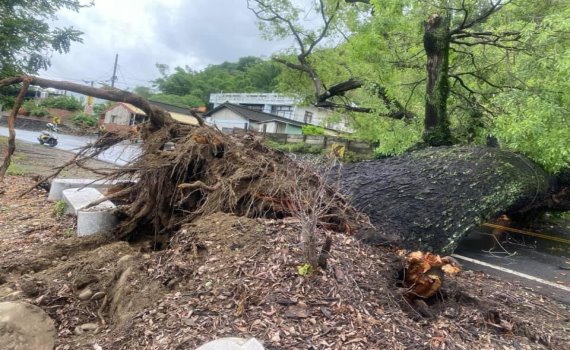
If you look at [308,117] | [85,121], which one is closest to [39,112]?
[308,117]

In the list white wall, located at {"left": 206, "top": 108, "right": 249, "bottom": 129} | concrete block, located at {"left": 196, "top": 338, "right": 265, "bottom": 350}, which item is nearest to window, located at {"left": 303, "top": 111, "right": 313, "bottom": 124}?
white wall, located at {"left": 206, "top": 108, "right": 249, "bottom": 129}

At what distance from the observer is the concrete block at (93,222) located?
506 cm

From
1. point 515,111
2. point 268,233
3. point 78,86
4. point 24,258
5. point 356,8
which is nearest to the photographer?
point 268,233

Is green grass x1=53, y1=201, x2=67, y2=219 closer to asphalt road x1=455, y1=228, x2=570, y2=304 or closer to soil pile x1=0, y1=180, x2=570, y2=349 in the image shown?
soil pile x1=0, y1=180, x2=570, y2=349

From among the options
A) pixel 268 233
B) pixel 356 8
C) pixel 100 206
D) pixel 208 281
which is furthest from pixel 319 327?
pixel 356 8

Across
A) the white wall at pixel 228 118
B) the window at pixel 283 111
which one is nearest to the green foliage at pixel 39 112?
the white wall at pixel 228 118

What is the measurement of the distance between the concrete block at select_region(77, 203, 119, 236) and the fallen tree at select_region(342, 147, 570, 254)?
3.15 metres

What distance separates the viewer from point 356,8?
1493cm

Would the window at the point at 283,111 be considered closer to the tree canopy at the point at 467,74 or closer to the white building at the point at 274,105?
the white building at the point at 274,105

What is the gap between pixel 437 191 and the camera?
5.57 m

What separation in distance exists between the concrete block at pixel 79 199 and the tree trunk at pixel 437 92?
6350 mm

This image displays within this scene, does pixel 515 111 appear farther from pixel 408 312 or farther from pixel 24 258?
pixel 24 258

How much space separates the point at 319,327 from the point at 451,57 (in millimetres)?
8605

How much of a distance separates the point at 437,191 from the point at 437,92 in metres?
3.70
